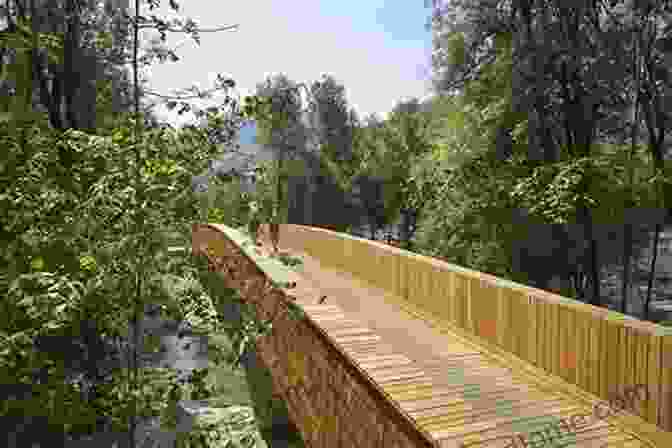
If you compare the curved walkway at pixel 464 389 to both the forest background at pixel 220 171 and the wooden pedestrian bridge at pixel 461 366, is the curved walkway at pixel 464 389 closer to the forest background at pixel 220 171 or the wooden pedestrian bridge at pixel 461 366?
the wooden pedestrian bridge at pixel 461 366

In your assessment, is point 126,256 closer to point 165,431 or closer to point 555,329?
point 165,431

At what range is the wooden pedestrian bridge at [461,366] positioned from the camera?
306 cm

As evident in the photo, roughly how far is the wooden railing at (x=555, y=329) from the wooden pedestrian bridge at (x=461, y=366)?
1 centimetres

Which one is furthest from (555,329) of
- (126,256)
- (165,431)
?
(126,256)

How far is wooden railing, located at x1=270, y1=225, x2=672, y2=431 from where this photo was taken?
4504mm

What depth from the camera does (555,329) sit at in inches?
218

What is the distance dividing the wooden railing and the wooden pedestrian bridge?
0.01 metres

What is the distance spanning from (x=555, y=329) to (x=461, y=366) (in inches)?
46.5

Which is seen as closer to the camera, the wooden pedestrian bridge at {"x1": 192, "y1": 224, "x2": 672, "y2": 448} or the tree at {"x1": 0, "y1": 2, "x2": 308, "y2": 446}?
the tree at {"x1": 0, "y1": 2, "x2": 308, "y2": 446}

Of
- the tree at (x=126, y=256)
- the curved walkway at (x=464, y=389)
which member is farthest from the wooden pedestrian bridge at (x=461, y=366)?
the tree at (x=126, y=256)

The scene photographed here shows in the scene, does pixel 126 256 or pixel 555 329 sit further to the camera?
pixel 555 329

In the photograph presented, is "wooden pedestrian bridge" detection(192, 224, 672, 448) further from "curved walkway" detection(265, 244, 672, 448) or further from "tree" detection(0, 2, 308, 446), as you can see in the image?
"tree" detection(0, 2, 308, 446)

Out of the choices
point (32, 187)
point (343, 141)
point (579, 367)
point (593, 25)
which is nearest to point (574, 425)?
point (579, 367)

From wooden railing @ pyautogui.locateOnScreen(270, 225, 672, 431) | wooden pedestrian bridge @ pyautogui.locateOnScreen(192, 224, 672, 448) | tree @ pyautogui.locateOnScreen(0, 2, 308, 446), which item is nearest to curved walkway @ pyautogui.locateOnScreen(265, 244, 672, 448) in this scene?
wooden pedestrian bridge @ pyautogui.locateOnScreen(192, 224, 672, 448)
